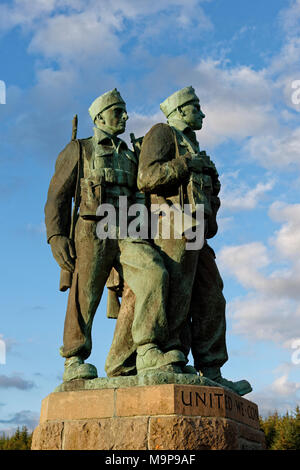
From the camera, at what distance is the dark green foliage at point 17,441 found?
22052 millimetres

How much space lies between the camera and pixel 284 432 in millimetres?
23656

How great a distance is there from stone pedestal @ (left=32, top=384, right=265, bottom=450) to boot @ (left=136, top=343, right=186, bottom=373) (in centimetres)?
38

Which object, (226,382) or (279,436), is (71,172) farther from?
(279,436)

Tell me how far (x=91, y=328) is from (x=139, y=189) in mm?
1729

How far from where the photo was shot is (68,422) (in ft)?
20.2

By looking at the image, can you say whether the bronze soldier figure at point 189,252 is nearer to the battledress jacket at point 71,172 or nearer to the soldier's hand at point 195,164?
the soldier's hand at point 195,164

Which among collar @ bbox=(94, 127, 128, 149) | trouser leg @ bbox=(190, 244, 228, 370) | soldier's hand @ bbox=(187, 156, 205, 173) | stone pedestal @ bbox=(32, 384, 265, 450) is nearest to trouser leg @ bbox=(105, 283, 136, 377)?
stone pedestal @ bbox=(32, 384, 265, 450)

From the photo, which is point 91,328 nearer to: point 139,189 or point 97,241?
point 97,241

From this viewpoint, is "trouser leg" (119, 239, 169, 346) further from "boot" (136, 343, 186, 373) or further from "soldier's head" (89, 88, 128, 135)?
"soldier's head" (89, 88, 128, 135)

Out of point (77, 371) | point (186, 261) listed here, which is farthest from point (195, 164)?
point (77, 371)

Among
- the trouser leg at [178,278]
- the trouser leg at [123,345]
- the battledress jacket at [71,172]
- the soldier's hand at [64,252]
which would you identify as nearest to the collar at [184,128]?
the battledress jacket at [71,172]

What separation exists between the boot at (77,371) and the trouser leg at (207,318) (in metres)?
1.44

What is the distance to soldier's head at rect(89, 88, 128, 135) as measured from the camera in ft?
25.3

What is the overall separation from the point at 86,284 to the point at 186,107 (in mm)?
2687
